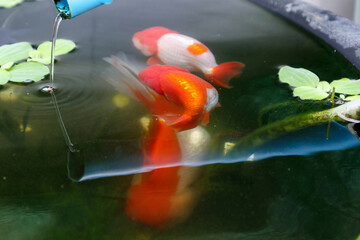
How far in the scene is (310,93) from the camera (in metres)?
0.81

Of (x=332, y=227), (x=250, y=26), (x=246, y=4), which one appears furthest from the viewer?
(x=246, y=4)

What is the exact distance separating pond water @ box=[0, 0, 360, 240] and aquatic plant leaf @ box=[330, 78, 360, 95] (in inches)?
2.2

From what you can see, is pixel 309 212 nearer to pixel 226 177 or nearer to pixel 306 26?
pixel 226 177

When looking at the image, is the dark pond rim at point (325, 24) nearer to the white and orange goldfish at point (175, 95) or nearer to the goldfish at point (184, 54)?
the goldfish at point (184, 54)

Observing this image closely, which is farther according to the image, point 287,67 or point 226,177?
point 287,67

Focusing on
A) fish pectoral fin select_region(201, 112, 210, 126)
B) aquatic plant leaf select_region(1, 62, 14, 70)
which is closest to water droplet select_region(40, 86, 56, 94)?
aquatic plant leaf select_region(1, 62, 14, 70)

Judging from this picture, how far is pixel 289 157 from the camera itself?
26.6 inches

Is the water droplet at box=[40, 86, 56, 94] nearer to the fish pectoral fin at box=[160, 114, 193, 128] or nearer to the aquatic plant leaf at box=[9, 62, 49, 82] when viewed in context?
the aquatic plant leaf at box=[9, 62, 49, 82]

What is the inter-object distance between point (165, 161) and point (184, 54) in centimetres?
36

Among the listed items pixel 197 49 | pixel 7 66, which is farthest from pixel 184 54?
pixel 7 66

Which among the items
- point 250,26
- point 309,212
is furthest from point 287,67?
point 309,212

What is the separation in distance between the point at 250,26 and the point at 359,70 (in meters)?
0.37

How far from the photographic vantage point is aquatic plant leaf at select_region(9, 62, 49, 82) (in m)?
0.88

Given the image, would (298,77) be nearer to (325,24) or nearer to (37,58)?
(325,24)
